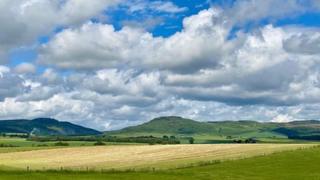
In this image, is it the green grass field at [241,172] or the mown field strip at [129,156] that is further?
the mown field strip at [129,156]

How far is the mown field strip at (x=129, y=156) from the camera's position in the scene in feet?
337

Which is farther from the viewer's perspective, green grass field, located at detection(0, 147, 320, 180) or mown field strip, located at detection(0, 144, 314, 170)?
mown field strip, located at detection(0, 144, 314, 170)

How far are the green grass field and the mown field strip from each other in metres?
9.51

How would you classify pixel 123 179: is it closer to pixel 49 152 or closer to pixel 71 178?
Result: pixel 71 178

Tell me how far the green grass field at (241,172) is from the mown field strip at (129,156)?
9.51 metres

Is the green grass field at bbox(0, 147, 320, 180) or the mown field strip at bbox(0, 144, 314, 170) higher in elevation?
the mown field strip at bbox(0, 144, 314, 170)

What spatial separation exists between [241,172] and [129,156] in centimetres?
4568

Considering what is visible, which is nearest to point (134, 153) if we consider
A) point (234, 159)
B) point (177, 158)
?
point (177, 158)

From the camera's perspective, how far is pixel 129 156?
120312 millimetres

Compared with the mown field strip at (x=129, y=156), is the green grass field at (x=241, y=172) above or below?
below

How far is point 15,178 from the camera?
67.4m

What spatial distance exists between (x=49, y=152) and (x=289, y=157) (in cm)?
7068

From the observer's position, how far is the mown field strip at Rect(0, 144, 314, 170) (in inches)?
4045

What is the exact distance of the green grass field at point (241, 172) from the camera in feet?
234
